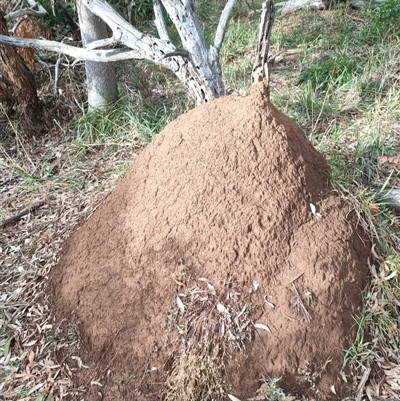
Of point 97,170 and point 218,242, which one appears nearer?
point 218,242

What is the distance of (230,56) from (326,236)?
3.40 meters

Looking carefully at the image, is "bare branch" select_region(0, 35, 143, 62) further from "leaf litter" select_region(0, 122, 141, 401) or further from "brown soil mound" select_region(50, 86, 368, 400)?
"brown soil mound" select_region(50, 86, 368, 400)

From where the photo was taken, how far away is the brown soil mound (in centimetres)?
197

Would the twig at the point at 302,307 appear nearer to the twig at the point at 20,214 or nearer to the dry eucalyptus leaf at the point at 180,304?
the dry eucalyptus leaf at the point at 180,304

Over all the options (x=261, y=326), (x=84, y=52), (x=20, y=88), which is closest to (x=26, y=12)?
(x=20, y=88)

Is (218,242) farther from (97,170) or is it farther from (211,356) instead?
(97,170)

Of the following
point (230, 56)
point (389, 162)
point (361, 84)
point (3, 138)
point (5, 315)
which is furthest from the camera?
point (230, 56)

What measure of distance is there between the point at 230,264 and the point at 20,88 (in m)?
3.03

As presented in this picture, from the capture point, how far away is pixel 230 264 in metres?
2.07

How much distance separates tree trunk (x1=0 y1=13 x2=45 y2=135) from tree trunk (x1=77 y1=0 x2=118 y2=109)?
1.72ft

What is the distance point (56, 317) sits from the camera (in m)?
2.33

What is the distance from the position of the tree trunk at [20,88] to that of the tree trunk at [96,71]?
20.7 inches

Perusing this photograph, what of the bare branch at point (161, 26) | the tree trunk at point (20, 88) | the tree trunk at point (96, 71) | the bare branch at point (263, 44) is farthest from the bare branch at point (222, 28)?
the tree trunk at point (20, 88)

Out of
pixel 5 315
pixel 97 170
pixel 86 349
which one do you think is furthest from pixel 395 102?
pixel 5 315
